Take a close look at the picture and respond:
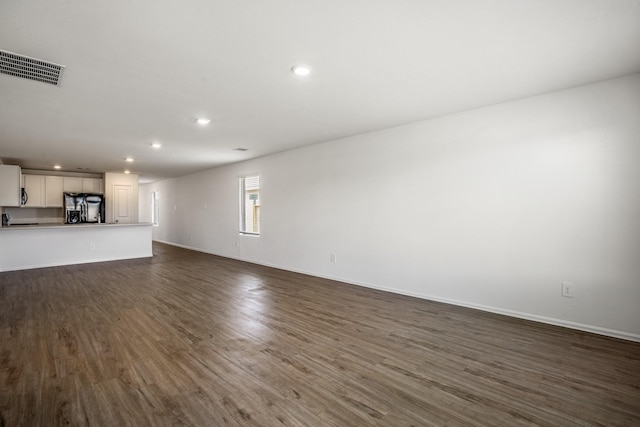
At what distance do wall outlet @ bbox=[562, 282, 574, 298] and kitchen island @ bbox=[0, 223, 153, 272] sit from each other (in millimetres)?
8450

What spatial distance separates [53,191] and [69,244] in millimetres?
2134

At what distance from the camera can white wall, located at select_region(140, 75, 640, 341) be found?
2.88 m

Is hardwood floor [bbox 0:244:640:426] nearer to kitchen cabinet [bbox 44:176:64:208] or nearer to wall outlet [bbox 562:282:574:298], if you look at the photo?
wall outlet [bbox 562:282:574:298]

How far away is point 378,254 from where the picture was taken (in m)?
4.63

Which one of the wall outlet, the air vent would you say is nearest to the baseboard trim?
the wall outlet

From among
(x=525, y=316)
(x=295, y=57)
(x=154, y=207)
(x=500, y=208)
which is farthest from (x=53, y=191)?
(x=525, y=316)

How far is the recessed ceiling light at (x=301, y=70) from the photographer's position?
8.29ft

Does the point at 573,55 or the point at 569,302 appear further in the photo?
the point at 569,302

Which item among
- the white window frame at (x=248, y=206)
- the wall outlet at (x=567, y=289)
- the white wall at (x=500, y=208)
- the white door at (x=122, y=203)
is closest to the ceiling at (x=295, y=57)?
the white wall at (x=500, y=208)

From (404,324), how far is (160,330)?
254cm

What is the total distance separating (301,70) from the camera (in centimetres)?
259

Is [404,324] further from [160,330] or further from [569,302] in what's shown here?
[160,330]

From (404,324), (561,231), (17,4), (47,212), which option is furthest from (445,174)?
(47,212)

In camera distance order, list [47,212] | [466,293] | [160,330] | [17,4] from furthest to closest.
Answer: [47,212] → [466,293] → [160,330] → [17,4]
